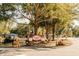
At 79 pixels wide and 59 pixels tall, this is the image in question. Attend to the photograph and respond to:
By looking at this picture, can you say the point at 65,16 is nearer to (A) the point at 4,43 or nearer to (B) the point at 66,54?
(B) the point at 66,54

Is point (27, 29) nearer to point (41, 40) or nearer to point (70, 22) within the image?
point (41, 40)

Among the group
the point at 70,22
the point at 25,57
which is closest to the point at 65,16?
the point at 70,22

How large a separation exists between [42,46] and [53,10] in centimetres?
32

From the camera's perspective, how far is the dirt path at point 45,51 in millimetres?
2486

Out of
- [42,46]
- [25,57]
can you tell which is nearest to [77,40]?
[42,46]

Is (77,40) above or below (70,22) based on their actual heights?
below

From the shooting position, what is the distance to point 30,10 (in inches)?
99.8

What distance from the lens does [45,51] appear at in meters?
2.51

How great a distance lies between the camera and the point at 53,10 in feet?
8.27

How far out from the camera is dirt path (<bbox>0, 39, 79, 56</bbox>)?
8.16 ft

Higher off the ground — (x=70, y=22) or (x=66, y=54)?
(x=70, y=22)

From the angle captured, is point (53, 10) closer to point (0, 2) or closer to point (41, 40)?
point (41, 40)

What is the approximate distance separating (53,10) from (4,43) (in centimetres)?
51

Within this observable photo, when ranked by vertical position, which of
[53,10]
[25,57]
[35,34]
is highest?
[53,10]
